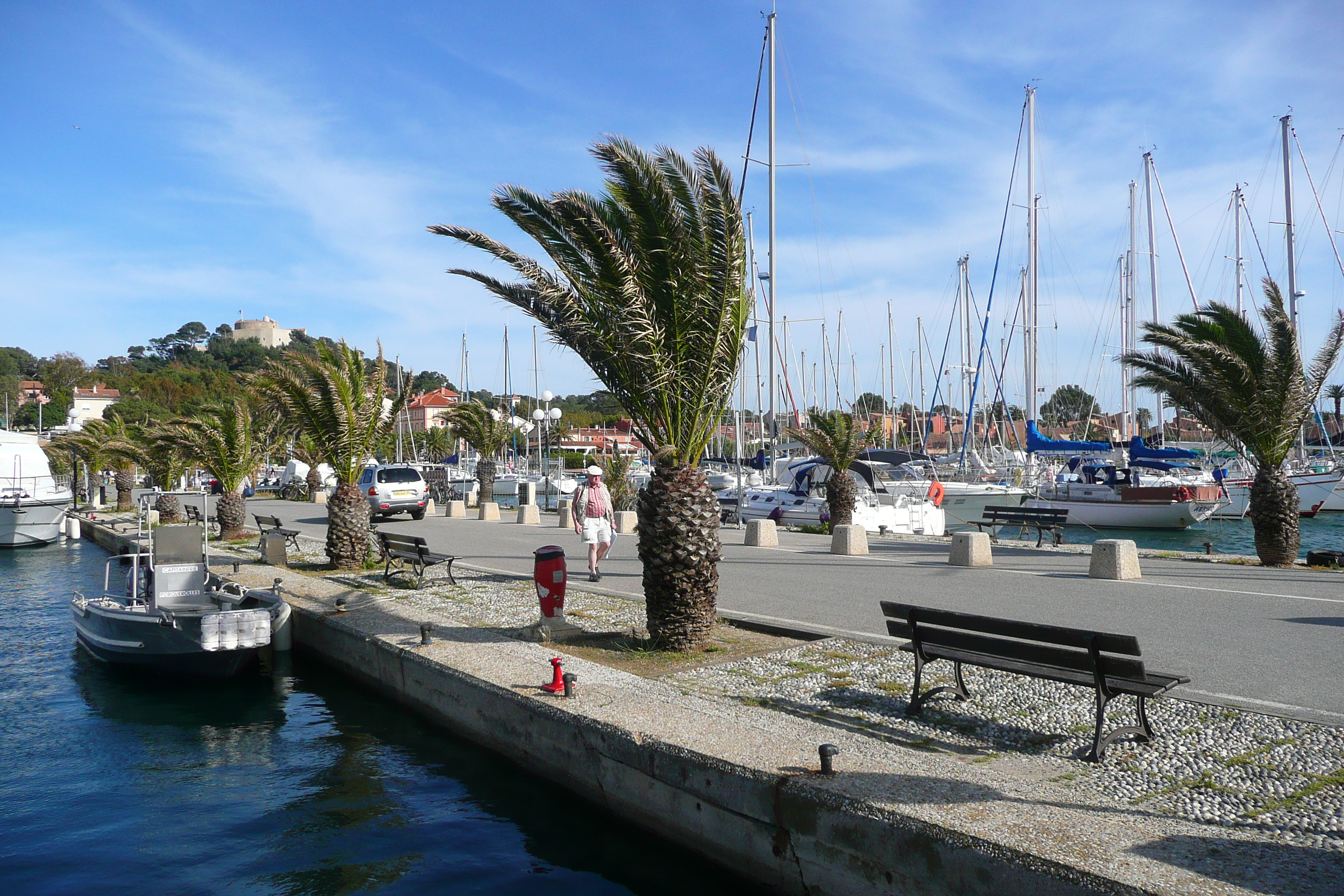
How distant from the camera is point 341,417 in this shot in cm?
1672

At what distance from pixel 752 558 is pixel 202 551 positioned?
9.82m

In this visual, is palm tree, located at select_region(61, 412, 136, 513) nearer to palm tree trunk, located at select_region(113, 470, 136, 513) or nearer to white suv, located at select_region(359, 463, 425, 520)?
palm tree trunk, located at select_region(113, 470, 136, 513)

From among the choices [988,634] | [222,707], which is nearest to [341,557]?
[222,707]

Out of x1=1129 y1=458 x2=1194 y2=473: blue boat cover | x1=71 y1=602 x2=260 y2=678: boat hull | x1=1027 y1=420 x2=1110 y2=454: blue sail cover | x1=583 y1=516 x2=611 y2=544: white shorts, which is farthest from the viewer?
x1=1129 y1=458 x2=1194 y2=473: blue boat cover

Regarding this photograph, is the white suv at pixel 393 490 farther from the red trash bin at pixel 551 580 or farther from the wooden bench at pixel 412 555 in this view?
the red trash bin at pixel 551 580

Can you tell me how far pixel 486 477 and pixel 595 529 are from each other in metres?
25.7

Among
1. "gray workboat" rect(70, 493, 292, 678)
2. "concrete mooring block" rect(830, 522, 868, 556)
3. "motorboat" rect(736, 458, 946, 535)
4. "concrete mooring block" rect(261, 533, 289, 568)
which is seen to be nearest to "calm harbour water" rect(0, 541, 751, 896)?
"gray workboat" rect(70, 493, 292, 678)

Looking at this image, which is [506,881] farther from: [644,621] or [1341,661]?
[1341,661]

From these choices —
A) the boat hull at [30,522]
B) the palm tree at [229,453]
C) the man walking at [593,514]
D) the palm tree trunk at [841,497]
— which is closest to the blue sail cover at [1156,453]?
the palm tree trunk at [841,497]

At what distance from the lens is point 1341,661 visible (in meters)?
8.08

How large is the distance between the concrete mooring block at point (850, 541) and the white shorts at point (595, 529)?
5.95 meters

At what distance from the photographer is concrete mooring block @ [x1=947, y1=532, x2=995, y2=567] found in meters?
15.8

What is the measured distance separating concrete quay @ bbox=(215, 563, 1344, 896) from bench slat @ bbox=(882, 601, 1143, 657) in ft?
3.43

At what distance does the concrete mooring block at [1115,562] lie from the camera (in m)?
13.8
